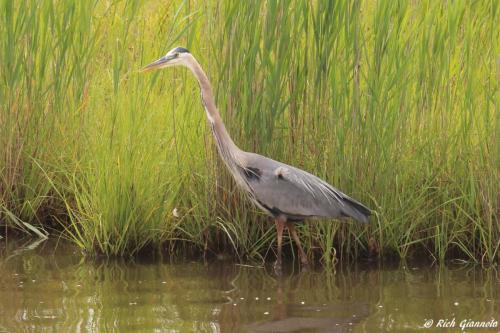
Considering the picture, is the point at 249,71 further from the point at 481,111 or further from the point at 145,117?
the point at 481,111

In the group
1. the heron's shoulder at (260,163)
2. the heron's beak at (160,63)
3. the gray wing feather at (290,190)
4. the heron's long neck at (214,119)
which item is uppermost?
the heron's beak at (160,63)

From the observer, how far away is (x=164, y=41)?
21.4 ft

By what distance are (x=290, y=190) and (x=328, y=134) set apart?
1.43ft

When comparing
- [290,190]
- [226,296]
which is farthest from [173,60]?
[226,296]

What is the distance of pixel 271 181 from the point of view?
557cm

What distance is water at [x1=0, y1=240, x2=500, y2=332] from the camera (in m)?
4.62

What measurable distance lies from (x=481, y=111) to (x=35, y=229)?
9.17 feet

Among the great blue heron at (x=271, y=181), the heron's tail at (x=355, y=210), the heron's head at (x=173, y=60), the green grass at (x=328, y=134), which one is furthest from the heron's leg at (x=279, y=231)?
the heron's head at (x=173, y=60)

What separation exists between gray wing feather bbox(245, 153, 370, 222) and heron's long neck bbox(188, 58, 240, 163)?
11 cm

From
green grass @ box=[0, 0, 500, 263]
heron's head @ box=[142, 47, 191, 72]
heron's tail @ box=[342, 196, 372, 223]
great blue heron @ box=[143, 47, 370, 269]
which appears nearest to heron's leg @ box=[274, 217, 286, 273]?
great blue heron @ box=[143, 47, 370, 269]

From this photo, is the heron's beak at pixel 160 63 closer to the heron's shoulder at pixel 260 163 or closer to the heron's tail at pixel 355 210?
the heron's shoulder at pixel 260 163

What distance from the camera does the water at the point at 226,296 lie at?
4.62m

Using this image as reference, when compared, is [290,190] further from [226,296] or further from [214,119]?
[226,296]

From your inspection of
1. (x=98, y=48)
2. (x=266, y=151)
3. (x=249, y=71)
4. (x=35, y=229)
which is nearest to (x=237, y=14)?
(x=249, y=71)
